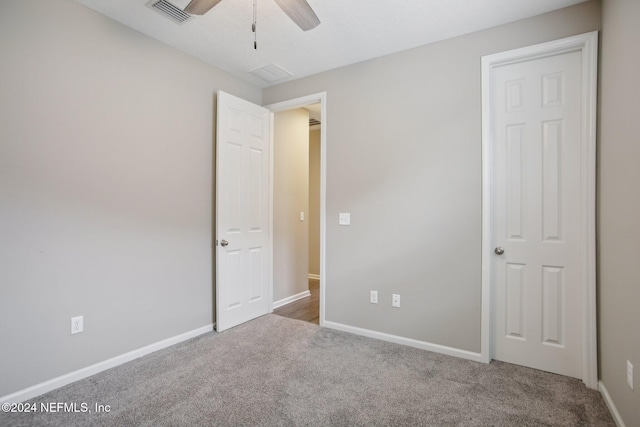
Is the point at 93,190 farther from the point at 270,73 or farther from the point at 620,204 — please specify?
the point at 620,204

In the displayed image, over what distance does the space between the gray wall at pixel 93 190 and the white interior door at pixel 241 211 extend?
19cm

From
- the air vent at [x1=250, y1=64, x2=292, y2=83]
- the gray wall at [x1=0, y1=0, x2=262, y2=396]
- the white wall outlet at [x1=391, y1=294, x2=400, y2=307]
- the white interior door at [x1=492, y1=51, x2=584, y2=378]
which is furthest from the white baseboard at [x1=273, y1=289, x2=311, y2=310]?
the air vent at [x1=250, y1=64, x2=292, y2=83]

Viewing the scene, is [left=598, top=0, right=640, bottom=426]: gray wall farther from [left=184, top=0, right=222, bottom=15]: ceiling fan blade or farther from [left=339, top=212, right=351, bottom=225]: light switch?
[left=184, top=0, right=222, bottom=15]: ceiling fan blade

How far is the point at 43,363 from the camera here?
200 cm

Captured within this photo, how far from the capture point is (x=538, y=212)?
7.59ft

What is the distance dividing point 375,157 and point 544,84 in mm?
1403

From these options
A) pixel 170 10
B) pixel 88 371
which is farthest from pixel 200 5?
pixel 88 371

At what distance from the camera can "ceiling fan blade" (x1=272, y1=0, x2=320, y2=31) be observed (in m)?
1.67

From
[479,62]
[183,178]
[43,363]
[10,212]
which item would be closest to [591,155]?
[479,62]

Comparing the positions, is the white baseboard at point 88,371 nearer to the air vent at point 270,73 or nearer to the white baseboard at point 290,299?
the white baseboard at point 290,299

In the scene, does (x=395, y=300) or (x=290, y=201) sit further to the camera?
(x=290, y=201)

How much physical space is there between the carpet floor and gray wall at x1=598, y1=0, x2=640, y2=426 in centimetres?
35

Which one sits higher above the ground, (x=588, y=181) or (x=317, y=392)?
(x=588, y=181)

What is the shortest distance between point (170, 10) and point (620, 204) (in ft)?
10.4
